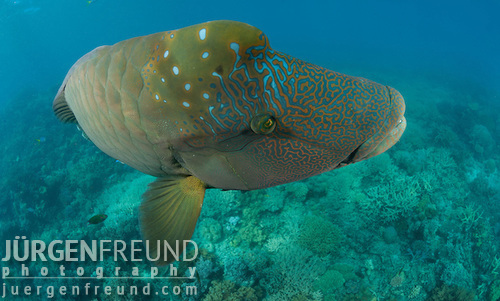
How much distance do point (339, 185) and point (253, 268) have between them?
3180 millimetres

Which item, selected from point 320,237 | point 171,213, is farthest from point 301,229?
point 171,213

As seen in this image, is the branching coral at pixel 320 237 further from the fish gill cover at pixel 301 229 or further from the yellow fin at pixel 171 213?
the yellow fin at pixel 171 213

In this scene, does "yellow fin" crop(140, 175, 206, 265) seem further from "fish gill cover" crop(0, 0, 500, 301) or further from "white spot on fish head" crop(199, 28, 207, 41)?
"fish gill cover" crop(0, 0, 500, 301)

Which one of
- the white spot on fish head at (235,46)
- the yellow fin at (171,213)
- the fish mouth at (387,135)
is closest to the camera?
the white spot on fish head at (235,46)

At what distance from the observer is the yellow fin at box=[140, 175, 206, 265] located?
201 cm

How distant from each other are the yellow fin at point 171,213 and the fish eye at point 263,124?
70cm

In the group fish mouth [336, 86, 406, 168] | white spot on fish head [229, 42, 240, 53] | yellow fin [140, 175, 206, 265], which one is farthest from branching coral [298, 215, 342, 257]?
white spot on fish head [229, 42, 240, 53]

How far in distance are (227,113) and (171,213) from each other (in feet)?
3.10

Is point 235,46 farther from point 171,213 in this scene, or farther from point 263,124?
point 171,213

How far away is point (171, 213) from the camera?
205 centimetres

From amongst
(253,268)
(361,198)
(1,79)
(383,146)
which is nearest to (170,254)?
(383,146)

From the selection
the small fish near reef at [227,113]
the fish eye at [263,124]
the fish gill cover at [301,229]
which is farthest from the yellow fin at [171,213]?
the fish gill cover at [301,229]

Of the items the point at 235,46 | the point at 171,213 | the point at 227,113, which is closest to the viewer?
the point at 235,46

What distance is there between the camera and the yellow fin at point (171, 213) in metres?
2.01
